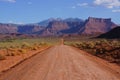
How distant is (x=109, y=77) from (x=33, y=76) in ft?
12.0

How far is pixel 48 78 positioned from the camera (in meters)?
13.8

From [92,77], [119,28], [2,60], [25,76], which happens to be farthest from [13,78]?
[119,28]

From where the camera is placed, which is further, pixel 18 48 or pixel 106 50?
pixel 18 48

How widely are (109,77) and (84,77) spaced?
113cm

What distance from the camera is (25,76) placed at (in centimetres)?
1480

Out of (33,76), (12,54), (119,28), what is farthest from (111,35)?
(33,76)

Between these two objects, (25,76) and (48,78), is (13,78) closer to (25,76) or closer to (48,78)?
(25,76)

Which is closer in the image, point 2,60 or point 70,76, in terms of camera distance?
point 70,76

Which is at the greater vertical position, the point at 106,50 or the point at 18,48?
the point at 106,50

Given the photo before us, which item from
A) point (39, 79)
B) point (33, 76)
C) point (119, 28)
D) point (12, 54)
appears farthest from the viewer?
point (119, 28)

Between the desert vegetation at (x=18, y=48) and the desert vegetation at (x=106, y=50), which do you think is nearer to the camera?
the desert vegetation at (x=106, y=50)

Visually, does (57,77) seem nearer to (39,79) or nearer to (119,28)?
(39,79)

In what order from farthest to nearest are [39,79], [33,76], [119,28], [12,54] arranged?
[119,28]
[12,54]
[33,76]
[39,79]

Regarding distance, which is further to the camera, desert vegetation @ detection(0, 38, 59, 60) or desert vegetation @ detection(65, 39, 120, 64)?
desert vegetation @ detection(0, 38, 59, 60)
